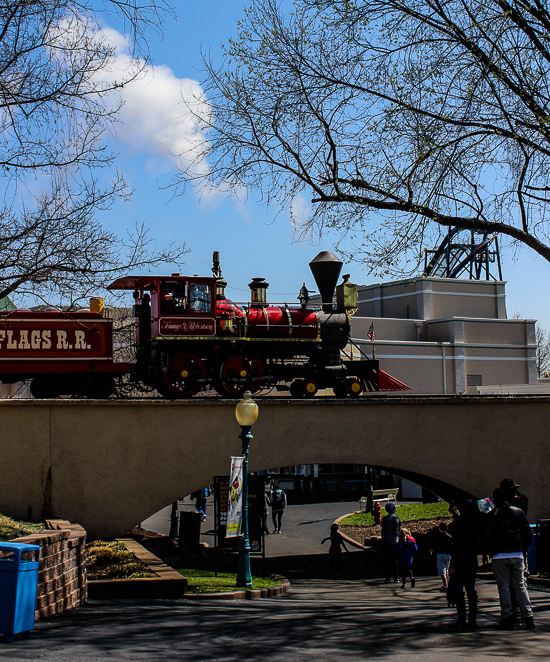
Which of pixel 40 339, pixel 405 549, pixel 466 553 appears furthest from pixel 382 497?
pixel 466 553

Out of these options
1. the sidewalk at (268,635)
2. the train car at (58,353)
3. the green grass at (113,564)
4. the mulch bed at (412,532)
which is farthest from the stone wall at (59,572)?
the mulch bed at (412,532)

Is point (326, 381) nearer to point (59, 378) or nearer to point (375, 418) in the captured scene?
point (375, 418)

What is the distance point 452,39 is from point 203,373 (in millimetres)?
9131

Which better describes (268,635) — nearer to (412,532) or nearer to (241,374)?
(241,374)

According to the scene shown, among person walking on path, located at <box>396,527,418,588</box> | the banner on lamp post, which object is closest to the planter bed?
the banner on lamp post

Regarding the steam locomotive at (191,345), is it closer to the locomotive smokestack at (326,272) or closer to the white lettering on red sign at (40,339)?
the white lettering on red sign at (40,339)

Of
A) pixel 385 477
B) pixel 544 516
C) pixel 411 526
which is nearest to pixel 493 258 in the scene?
pixel 385 477

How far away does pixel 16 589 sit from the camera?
6.71 meters

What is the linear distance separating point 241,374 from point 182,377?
4.81 feet

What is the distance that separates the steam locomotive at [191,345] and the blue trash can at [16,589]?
29.0 ft

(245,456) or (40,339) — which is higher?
(40,339)

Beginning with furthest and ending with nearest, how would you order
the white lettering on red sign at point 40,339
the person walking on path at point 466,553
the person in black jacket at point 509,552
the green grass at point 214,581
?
1. the white lettering on red sign at point 40,339
2. the green grass at point 214,581
3. the person walking on path at point 466,553
4. the person in black jacket at point 509,552

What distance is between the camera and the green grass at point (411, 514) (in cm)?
2445

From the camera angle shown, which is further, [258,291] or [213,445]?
[258,291]
